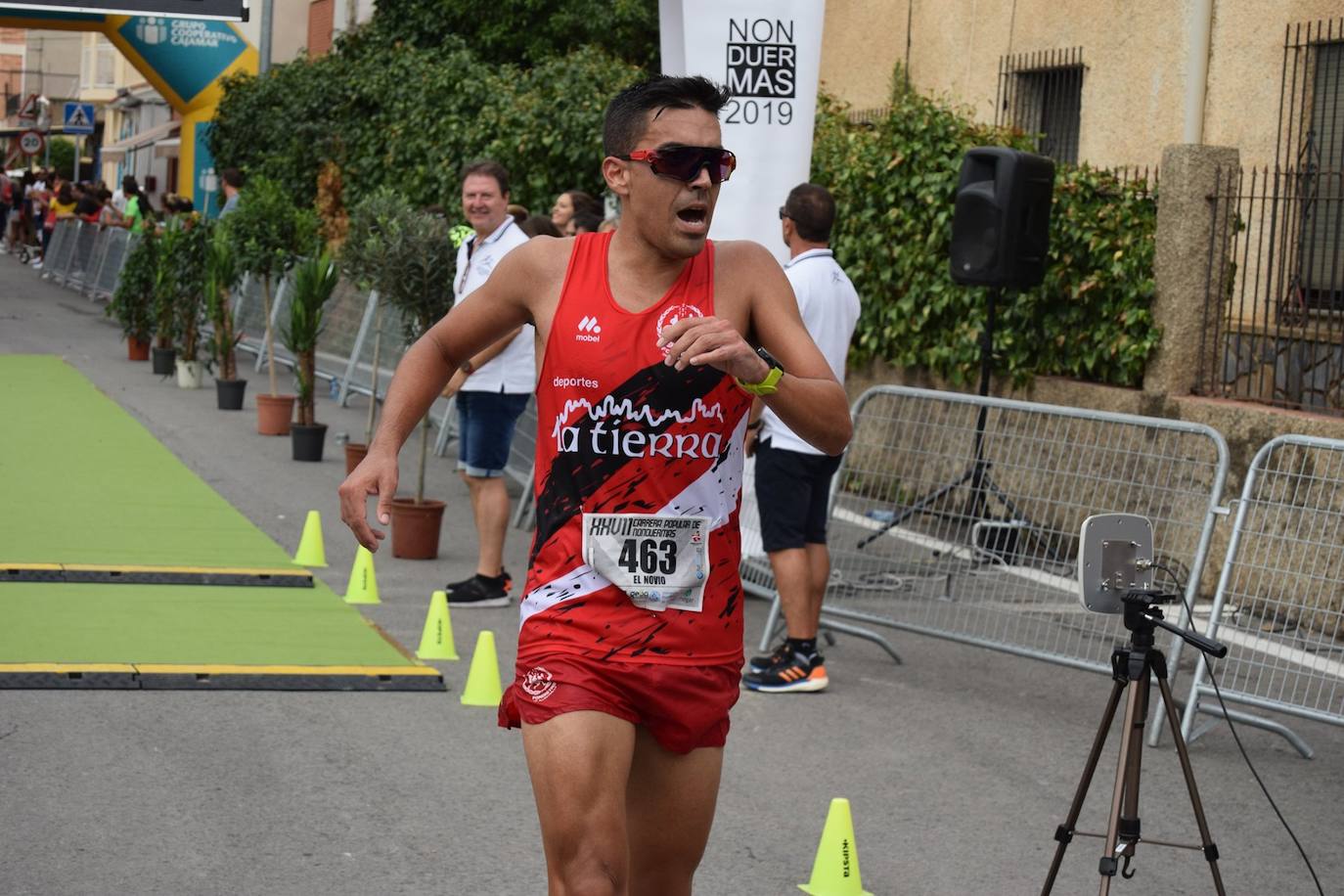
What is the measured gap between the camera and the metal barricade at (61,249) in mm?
32875

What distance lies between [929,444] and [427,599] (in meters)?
2.85

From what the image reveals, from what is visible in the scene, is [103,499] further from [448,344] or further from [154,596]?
[448,344]

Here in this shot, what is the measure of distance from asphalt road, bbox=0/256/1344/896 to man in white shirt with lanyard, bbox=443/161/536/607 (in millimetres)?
634

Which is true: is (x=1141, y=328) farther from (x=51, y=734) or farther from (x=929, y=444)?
(x=51, y=734)

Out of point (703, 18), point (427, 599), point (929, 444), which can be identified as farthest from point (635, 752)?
point (703, 18)

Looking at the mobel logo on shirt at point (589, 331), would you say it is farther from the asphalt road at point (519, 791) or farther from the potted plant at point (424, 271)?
the potted plant at point (424, 271)

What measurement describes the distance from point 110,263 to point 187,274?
38.2 ft

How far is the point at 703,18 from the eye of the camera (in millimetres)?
10062

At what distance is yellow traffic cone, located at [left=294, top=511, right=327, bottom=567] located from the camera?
34.5 ft

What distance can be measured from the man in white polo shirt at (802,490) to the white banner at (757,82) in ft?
5.70

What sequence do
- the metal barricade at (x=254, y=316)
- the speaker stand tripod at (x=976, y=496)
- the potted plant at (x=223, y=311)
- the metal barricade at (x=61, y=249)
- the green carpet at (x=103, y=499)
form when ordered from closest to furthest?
the speaker stand tripod at (x=976, y=496) < the green carpet at (x=103, y=499) < the potted plant at (x=223, y=311) < the metal barricade at (x=254, y=316) < the metal barricade at (x=61, y=249)

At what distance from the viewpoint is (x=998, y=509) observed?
843cm

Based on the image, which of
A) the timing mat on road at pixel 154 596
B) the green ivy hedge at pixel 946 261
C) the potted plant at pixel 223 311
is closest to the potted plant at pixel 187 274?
the potted plant at pixel 223 311

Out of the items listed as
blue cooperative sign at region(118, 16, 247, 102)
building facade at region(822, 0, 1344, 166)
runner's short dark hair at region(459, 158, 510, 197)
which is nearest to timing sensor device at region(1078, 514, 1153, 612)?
runner's short dark hair at region(459, 158, 510, 197)
